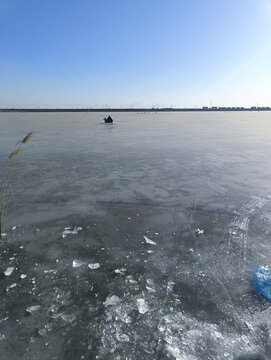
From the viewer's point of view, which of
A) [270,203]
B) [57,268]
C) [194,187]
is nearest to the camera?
[57,268]

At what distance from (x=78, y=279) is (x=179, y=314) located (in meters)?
1.38

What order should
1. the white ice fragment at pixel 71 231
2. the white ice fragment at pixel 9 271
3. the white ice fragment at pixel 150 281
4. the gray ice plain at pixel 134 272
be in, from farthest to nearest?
the white ice fragment at pixel 71 231 → the white ice fragment at pixel 9 271 → the white ice fragment at pixel 150 281 → the gray ice plain at pixel 134 272

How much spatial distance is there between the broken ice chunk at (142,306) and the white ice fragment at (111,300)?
0.83 ft

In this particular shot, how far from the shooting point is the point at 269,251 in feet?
11.7

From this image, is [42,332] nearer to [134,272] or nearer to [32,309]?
[32,309]

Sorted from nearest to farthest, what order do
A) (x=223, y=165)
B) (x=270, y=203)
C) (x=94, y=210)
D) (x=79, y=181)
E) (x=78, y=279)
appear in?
1. (x=78, y=279)
2. (x=94, y=210)
3. (x=270, y=203)
4. (x=79, y=181)
5. (x=223, y=165)

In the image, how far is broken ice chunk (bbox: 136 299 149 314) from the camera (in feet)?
8.20

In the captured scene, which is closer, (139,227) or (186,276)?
(186,276)

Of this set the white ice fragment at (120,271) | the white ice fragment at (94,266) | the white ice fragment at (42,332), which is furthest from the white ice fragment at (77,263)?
the white ice fragment at (42,332)

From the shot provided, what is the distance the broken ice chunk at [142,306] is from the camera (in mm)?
2499

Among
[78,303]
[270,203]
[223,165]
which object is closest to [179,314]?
[78,303]

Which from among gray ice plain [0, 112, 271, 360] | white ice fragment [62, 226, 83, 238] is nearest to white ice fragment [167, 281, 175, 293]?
gray ice plain [0, 112, 271, 360]

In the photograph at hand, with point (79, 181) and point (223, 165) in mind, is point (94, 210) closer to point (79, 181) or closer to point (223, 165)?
point (79, 181)

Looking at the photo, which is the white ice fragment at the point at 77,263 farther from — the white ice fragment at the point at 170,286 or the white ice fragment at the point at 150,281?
the white ice fragment at the point at 170,286
